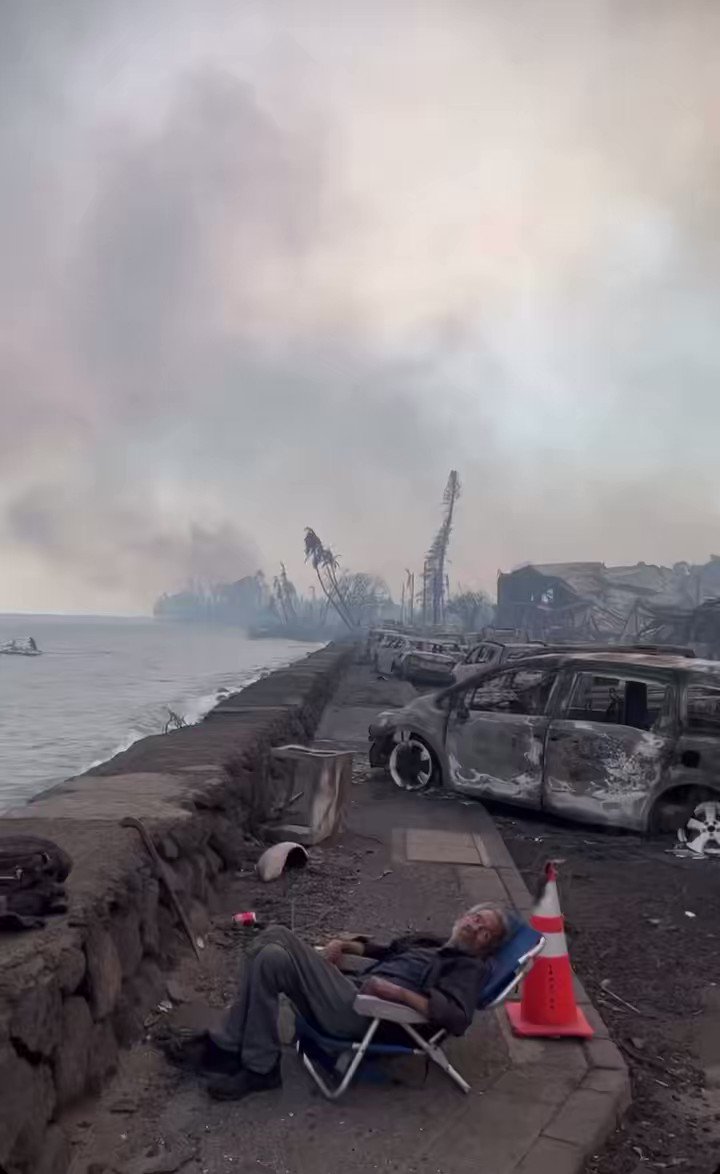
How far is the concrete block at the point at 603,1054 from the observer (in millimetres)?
4375

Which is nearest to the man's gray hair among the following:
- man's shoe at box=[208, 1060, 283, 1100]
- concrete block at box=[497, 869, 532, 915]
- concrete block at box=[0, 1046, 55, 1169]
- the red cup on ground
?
man's shoe at box=[208, 1060, 283, 1100]

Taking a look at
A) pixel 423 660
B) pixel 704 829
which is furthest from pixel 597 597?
pixel 704 829

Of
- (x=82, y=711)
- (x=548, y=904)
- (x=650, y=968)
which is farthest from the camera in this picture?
(x=82, y=711)

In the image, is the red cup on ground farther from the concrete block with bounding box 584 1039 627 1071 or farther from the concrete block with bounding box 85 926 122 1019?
the concrete block with bounding box 584 1039 627 1071

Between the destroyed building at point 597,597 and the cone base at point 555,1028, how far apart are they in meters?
42.3

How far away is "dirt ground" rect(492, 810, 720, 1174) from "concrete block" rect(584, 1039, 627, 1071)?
5.9 inches

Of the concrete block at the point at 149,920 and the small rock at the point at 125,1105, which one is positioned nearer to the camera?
the small rock at the point at 125,1105

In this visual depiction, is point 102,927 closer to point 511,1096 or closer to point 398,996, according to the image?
point 398,996

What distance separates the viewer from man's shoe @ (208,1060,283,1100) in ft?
13.0

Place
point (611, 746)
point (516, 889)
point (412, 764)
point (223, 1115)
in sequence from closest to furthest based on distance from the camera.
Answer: point (223, 1115) → point (516, 889) → point (611, 746) → point (412, 764)

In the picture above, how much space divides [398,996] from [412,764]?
274 inches

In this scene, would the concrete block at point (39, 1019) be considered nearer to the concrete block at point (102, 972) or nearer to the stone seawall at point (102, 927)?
the stone seawall at point (102, 927)

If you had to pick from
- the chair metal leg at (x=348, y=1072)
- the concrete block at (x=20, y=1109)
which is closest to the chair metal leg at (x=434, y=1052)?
the chair metal leg at (x=348, y=1072)

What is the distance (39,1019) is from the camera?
3537 millimetres
